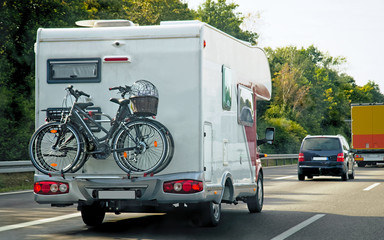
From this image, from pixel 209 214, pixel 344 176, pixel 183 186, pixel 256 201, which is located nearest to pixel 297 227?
pixel 209 214

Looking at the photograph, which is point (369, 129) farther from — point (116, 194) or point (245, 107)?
point (116, 194)

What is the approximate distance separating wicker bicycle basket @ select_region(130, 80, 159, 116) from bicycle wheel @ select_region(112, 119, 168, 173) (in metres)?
0.15

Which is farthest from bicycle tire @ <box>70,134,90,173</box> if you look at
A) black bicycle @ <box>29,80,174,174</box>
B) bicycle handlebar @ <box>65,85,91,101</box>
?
bicycle handlebar @ <box>65,85,91,101</box>

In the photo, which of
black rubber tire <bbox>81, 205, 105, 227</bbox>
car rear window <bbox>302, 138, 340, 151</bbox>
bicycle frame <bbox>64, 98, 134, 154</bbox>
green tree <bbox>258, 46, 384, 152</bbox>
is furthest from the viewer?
green tree <bbox>258, 46, 384, 152</bbox>

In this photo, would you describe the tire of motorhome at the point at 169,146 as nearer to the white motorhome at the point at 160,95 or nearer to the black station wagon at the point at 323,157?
the white motorhome at the point at 160,95

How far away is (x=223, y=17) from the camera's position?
69.8 m

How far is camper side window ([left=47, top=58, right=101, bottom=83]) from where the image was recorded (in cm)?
916

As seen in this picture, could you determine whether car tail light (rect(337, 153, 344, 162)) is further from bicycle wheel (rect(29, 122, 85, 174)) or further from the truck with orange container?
bicycle wheel (rect(29, 122, 85, 174))

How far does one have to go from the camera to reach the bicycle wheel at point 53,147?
878 centimetres

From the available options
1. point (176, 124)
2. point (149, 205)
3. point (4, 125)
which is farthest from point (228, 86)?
point (4, 125)

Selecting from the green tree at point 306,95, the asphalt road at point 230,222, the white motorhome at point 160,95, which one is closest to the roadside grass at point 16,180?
the asphalt road at point 230,222

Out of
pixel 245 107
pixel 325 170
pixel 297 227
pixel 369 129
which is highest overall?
pixel 369 129

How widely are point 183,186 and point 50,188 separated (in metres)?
1.80

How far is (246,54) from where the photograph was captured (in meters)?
11.2
